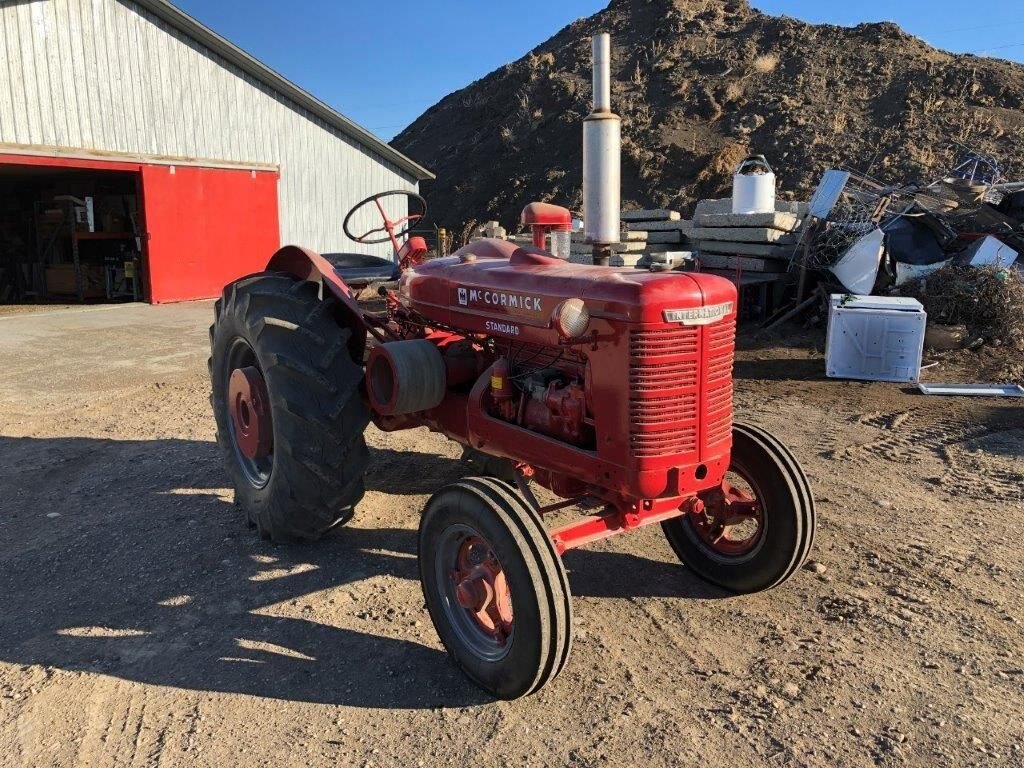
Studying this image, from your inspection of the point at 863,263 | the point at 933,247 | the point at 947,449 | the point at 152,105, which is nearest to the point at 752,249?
the point at 863,263

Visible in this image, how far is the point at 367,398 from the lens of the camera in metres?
3.91

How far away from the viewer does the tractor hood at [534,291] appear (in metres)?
2.77

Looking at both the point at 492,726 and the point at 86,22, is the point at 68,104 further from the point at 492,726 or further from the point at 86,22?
the point at 492,726

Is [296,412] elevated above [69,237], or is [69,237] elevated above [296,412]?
[69,237]

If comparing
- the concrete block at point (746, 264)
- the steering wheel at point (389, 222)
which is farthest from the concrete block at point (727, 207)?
the steering wheel at point (389, 222)

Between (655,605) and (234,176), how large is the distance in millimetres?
13231

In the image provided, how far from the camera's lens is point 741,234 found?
10242mm

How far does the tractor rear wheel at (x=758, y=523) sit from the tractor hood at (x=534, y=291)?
811mm

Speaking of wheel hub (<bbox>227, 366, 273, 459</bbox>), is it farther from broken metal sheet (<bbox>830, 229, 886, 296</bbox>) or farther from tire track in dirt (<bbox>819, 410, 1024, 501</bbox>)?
broken metal sheet (<bbox>830, 229, 886, 296</bbox>)

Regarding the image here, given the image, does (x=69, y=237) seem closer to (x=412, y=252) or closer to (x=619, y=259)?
(x=619, y=259)

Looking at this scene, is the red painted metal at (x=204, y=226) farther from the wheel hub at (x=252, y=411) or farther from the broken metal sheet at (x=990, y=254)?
the broken metal sheet at (x=990, y=254)

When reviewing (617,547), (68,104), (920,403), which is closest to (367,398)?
(617,547)

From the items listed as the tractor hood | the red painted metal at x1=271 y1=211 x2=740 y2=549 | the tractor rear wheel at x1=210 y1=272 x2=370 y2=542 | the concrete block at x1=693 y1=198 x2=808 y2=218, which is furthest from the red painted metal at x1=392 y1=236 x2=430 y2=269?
the concrete block at x1=693 y1=198 x2=808 y2=218

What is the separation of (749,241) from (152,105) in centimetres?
963
